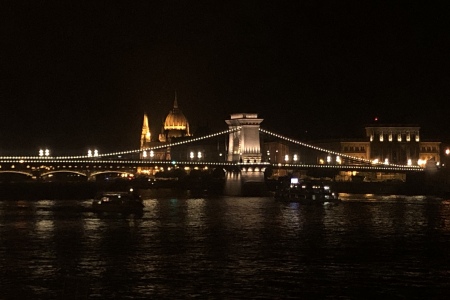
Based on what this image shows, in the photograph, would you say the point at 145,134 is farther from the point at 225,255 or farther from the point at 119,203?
the point at 225,255

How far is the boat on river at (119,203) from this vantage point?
45.8 metres

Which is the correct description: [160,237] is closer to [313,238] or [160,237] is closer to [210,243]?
[210,243]

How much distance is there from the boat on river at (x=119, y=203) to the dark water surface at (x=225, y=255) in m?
0.83

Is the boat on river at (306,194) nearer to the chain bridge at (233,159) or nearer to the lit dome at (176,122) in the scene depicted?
the chain bridge at (233,159)

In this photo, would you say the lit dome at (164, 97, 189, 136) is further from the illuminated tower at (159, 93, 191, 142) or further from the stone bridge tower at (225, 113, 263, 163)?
the stone bridge tower at (225, 113, 263, 163)

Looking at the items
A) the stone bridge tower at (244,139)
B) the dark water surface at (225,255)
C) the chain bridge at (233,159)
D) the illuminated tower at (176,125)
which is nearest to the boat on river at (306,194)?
the chain bridge at (233,159)

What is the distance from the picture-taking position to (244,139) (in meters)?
76.4

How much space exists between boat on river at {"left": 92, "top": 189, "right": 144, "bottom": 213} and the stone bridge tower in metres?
27.7

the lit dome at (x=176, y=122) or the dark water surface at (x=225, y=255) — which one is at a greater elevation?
the lit dome at (x=176, y=122)

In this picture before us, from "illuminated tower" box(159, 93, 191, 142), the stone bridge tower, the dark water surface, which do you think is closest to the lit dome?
"illuminated tower" box(159, 93, 191, 142)

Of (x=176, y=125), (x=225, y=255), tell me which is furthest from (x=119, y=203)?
(x=176, y=125)

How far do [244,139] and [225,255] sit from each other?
4846cm

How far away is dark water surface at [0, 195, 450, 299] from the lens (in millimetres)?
22078

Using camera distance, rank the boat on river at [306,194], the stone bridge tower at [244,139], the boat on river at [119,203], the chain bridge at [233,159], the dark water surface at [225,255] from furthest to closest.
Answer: the stone bridge tower at [244,139] < the chain bridge at [233,159] < the boat on river at [306,194] < the boat on river at [119,203] < the dark water surface at [225,255]
